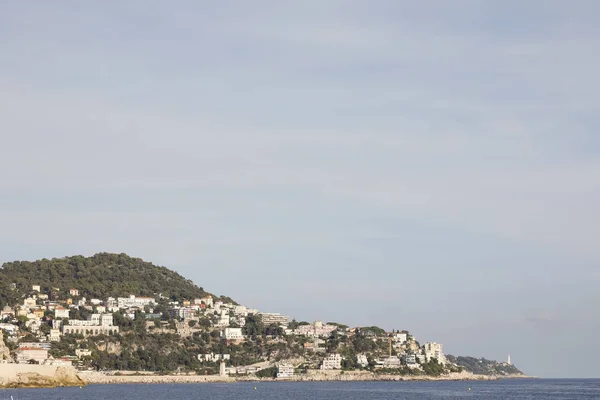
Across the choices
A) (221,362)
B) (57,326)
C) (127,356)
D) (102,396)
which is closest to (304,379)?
(221,362)

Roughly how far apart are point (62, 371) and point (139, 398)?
119ft

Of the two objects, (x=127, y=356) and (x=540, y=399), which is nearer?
(x=540, y=399)

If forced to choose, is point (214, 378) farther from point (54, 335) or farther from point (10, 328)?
point (10, 328)

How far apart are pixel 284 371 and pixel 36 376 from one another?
68.5 metres

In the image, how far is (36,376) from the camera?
131250mm

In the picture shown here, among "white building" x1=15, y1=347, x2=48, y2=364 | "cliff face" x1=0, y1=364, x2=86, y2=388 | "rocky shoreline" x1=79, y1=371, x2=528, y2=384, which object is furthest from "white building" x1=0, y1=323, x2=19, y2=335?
"cliff face" x1=0, y1=364, x2=86, y2=388

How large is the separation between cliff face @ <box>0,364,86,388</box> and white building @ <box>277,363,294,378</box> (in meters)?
53.5

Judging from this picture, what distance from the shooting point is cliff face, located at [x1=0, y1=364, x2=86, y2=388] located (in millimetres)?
125988

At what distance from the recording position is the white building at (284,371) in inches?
7456

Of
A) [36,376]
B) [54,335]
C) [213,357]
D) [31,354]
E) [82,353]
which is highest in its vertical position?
[54,335]

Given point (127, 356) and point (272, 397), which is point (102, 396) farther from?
point (127, 356)

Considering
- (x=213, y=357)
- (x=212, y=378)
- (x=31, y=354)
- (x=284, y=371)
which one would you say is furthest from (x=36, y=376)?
(x=213, y=357)

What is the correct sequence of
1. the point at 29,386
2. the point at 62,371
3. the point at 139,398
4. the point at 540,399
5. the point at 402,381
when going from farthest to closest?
1. the point at 402,381
2. the point at 62,371
3. the point at 29,386
4. the point at 540,399
5. the point at 139,398

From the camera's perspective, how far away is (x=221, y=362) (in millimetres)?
193000
